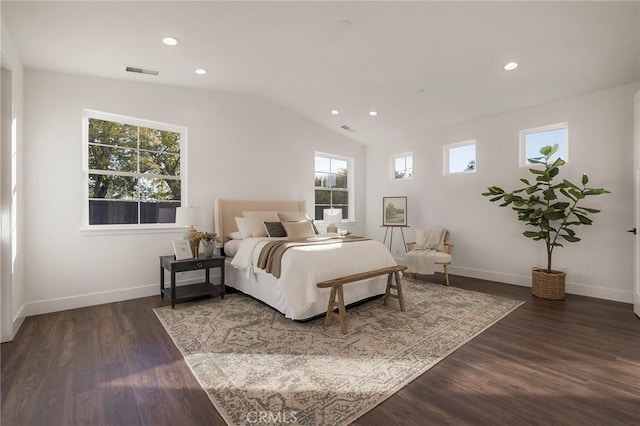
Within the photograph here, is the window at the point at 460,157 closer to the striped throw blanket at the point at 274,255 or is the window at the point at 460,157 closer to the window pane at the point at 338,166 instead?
the window pane at the point at 338,166

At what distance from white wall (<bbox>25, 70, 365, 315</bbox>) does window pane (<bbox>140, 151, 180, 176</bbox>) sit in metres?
0.22

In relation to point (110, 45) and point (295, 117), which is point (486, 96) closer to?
point (295, 117)

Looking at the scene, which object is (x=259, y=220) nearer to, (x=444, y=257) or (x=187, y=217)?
(x=187, y=217)

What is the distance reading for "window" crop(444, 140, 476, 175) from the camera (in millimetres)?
5379

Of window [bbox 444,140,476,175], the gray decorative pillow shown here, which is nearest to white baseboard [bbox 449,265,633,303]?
window [bbox 444,140,476,175]

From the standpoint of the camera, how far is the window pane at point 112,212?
151 inches

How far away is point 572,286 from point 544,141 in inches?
85.9

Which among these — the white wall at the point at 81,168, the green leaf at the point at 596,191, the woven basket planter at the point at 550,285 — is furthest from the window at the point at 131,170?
the green leaf at the point at 596,191

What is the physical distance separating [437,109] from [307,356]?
4.35m

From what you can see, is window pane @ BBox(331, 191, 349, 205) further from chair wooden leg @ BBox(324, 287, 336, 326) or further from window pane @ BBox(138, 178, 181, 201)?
chair wooden leg @ BBox(324, 287, 336, 326)

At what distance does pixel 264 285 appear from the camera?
3605 millimetres

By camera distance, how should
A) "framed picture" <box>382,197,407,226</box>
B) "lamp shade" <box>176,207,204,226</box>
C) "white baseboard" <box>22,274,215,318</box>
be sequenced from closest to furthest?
"white baseboard" <box>22,274,215,318</box>, "lamp shade" <box>176,207,204,226</box>, "framed picture" <box>382,197,407,226</box>

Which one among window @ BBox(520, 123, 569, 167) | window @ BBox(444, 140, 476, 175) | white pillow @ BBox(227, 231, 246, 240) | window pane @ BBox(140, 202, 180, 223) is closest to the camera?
window pane @ BBox(140, 202, 180, 223)

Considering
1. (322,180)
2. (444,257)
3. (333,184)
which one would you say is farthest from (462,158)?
(322,180)
